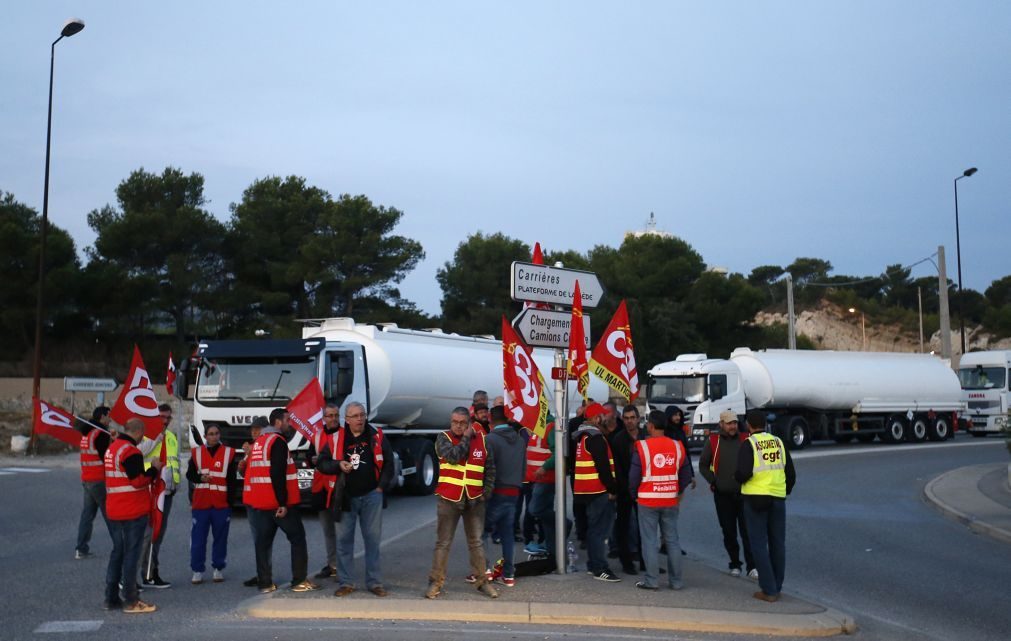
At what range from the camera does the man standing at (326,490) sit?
10031 millimetres

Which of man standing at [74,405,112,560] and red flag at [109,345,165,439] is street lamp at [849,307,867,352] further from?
red flag at [109,345,165,439]

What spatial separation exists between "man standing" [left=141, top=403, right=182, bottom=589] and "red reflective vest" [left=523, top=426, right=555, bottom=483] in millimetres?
3824

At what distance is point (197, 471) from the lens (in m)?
11.1

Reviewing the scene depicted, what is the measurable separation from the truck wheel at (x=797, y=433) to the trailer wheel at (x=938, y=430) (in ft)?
23.5

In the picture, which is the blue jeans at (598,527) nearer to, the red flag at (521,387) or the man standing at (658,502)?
the man standing at (658,502)

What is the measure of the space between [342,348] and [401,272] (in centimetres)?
3030

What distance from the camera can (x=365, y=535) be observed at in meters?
9.80

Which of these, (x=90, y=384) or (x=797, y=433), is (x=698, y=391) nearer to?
(x=797, y=433)

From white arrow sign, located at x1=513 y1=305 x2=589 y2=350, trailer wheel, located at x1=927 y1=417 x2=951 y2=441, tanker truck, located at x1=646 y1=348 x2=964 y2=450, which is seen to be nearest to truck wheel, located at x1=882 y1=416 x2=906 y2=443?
tanker truck, located at x1=646 y1=348 x2=964 y2=450

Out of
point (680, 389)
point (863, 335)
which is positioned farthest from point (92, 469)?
point (863, 335)

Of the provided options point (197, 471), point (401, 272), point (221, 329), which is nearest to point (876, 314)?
point (401, 272)

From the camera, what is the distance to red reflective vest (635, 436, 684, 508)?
32.4ft


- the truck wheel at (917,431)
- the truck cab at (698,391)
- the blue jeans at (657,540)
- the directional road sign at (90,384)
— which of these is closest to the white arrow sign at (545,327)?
the blue jeans at (657,540)

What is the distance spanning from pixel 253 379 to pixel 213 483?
5970 millimetres
